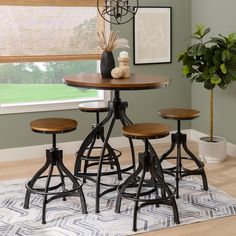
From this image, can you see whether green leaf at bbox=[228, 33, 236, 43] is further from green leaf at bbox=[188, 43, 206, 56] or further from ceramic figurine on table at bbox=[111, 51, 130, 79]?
ceramic figurine on table at bbox=[111, 51, 130, 79]

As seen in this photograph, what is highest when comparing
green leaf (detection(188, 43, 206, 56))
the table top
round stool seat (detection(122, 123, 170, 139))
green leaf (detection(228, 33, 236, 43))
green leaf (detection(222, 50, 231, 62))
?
green leaf (detection(228, 33, 236, 43))

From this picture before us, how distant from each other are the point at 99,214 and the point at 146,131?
0.75 m

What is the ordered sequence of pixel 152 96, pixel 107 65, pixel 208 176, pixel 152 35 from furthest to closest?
pixel 152 96 → pixel 152 35 → pixel 208 176 → pixel 107 65

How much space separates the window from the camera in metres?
4.89

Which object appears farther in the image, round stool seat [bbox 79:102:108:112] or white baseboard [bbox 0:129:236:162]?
white baseboard [bbox 0:129:236:162]

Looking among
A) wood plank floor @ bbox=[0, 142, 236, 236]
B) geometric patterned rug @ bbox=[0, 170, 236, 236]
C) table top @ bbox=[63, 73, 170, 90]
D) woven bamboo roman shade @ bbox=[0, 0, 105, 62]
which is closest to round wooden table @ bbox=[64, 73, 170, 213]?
table top @ bbox=[63, 73, 170, 90]

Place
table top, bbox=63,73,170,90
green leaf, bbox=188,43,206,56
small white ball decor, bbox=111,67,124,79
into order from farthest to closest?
green leaf, bbox=188,43,206,56 < small white ball decor, bbox=111,67,124,79 < table top, bbox=63,73,170,90

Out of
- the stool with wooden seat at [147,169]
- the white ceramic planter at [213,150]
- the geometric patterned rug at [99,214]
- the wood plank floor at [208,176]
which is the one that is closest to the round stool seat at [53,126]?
the stool with wooden seat at [147,169]

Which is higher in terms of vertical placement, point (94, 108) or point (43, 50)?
point (43, 50)

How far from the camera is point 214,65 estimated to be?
4684 millimetres

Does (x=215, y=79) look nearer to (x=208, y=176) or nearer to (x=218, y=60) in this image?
(x=218, y=60)

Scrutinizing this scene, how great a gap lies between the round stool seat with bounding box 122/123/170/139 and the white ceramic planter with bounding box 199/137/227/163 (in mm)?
1504

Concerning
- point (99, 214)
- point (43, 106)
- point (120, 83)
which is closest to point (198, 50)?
point (120, 83)

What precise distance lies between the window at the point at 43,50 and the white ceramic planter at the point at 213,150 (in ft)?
4.95
